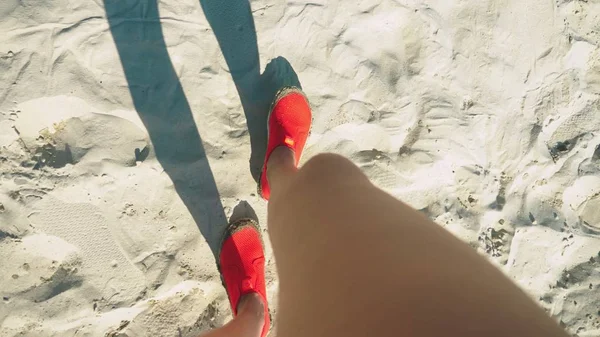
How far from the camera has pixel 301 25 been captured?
1810 mm

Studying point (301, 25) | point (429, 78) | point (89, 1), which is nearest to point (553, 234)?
point (429, 78)

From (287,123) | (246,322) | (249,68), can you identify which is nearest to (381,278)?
(246,322)

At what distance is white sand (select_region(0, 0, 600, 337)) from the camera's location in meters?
1.57

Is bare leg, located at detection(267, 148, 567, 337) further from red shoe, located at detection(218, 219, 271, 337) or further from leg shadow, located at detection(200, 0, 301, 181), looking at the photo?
leg shadow, located at detection(200, 0, 301, 181)

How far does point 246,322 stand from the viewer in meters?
1.58

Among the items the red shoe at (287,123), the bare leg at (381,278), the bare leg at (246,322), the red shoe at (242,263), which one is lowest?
A: the bare leg at (246,322)

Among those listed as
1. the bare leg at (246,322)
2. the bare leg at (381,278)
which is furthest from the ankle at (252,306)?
the bare leg at (381,278)

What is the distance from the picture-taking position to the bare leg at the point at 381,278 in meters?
0.82

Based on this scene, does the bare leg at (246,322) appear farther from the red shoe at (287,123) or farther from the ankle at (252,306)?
the red shoe at (287,123)

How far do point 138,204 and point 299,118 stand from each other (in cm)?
74

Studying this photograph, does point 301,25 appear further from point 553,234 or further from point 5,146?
point 553,234

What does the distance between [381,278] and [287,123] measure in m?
0.95

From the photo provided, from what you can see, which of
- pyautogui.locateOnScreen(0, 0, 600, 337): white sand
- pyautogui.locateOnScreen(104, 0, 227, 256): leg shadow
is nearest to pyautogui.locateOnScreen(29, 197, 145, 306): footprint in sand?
pyautogui.locateOnScreen(0, 0, 600, 337): white sand

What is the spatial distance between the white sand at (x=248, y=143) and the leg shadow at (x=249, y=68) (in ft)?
0.13
